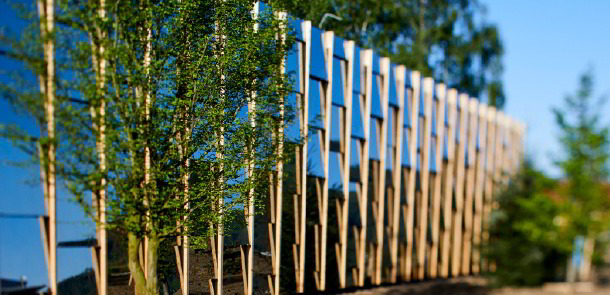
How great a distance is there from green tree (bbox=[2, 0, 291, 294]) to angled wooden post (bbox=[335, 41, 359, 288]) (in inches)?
308

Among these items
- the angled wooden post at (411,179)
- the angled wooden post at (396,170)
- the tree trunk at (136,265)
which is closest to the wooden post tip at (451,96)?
the angled wooden post at (411,179)

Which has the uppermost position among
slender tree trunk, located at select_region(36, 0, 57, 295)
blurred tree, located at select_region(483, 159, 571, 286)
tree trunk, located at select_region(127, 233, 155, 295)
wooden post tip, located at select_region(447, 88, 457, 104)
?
wooden post tip, located at select_region(447, 88, 457, 104)

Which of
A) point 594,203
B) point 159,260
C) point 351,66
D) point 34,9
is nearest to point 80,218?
point 159,260

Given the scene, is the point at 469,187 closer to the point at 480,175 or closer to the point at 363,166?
the point at 480,175

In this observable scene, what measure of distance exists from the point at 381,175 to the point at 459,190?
31.9 ft

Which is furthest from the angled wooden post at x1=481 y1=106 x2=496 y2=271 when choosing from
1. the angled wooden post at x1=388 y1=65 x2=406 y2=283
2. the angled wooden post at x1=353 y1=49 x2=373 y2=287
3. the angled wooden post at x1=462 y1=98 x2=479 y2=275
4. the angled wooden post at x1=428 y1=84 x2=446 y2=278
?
the angled wooden post at x1=353 y1=49 x2=373 y2=287

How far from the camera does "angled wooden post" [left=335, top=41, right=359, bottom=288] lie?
80.3 feet

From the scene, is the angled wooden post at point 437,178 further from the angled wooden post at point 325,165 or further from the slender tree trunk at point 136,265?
the slender tree trunk at point 136,265

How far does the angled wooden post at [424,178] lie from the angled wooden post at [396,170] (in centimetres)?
263

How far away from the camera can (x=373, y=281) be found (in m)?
27.1

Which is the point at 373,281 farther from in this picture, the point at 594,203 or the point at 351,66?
the point at 594,203

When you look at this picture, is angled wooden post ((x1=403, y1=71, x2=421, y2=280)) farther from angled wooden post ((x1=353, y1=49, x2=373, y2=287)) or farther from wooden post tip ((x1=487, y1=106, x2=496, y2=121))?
wooden post tip ((x1=487, y1=106, x2=496, y2=121))

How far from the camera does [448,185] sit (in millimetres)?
34938

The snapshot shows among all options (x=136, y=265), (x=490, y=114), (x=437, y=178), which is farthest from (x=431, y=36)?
(x=136, y=265)
